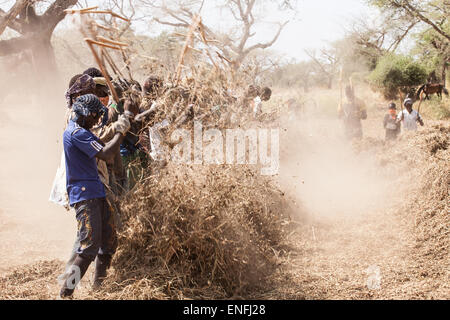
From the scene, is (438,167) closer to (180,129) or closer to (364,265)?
(364,265)

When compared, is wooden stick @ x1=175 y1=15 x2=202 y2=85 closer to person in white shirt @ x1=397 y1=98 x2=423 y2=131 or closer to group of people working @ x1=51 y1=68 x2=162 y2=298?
group of people working @ x1=51 y1=68 x2=162 y2=298

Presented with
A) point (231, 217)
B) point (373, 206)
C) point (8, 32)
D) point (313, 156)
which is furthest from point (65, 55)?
point (231, 217)

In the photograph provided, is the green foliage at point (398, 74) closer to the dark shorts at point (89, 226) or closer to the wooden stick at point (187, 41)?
the wooden stick at point (187, 41)

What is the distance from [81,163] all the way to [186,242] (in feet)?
3.20

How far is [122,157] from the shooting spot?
4.16m

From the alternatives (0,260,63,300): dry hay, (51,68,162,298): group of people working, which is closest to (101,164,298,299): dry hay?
(51,68,162,298): group of people working

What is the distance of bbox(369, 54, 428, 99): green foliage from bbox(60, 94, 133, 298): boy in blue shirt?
720 inches

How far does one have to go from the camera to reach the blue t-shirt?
3191mm

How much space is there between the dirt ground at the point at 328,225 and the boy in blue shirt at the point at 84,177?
273 mm

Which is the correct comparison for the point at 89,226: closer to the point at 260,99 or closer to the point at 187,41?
the point at 187,41

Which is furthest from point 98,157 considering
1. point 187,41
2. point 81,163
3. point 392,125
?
point 392,125

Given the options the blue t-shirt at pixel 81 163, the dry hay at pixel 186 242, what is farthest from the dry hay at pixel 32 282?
the blue t-shirt at pixel 81 163

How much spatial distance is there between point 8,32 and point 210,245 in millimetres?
16473

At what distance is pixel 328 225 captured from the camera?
19.3 ft
